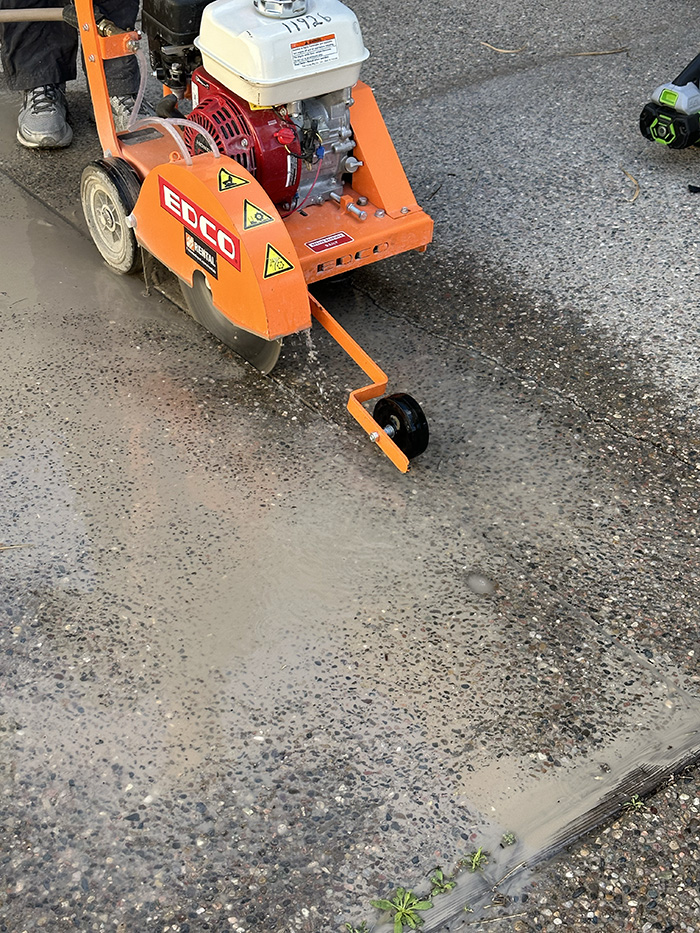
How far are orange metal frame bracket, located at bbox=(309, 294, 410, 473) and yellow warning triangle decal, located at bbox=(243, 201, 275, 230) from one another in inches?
10.0

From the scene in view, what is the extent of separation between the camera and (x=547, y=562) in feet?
7.72

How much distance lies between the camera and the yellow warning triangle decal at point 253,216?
2484 millimetres

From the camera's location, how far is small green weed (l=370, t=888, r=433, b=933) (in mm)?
1714

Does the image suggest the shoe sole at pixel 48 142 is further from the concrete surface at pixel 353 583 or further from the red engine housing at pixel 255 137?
the red engine housing at pixel 255 137

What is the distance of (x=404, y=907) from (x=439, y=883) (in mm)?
79

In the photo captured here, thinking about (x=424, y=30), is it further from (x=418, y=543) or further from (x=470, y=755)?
(x=470, y=755)

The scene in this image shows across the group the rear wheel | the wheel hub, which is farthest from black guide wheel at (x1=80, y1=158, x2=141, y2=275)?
the rear wheel

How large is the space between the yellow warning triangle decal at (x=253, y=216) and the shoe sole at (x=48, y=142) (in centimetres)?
172

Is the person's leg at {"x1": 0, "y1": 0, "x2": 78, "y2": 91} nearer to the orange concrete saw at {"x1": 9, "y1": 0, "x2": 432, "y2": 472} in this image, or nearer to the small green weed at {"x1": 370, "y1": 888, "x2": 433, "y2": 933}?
the orange concrete saw at {"x1": 9, "y1": 0, "x2": 432, "y2": 472}

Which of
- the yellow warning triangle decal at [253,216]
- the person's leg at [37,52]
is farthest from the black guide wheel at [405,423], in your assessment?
the person's leg at [37,52]

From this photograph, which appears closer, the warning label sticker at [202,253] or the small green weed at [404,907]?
the small green weed at [404,907]

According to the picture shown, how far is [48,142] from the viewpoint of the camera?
386 cm

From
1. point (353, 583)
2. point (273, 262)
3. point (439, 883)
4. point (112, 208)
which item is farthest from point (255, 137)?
point (439, 883)

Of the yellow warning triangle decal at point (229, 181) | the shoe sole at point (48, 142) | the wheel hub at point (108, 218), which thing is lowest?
the shoe sole at point (48, 142)
